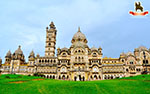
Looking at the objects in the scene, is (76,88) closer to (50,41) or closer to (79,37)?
(79,37)

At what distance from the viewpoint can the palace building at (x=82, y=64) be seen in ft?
227

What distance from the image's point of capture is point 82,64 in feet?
227

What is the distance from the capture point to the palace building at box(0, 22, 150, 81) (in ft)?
227

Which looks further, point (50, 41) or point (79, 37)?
point (50, 41)

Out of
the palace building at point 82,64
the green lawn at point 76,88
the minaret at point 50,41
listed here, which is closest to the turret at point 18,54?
the palace building at point 82,64

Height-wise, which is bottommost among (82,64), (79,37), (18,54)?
(82,64)

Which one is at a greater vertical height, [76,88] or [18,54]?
[18,54]

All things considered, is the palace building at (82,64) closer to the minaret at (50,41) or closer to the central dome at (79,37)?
the central dome at (79,37)

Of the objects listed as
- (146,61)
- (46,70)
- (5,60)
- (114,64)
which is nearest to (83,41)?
(114,64)

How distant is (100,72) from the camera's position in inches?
2731

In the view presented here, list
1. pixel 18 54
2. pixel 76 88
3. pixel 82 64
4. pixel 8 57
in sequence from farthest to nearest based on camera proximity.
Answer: pixel 8 57, pixel 18 54, pixel 82 64, pixel 76 88

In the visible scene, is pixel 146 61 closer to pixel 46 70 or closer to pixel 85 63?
pixel 85 63

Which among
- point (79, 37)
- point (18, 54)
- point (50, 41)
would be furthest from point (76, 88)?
point (18, 54)

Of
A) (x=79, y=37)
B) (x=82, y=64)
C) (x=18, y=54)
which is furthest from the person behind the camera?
(x=18, y=54)
